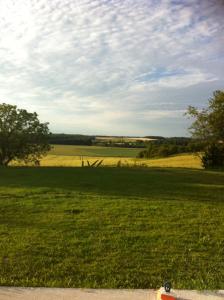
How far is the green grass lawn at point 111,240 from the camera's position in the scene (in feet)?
20.2

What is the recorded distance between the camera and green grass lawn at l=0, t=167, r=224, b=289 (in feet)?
20.2

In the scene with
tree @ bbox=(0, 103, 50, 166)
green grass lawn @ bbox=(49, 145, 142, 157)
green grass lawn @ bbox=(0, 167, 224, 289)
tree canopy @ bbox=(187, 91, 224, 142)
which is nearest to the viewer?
green grass lawn @ bbox=(0, 167, 224, 289)

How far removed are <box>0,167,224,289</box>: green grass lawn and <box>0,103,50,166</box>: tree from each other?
3386cm

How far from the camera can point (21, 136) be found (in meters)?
49.2

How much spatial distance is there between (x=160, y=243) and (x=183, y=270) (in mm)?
1705

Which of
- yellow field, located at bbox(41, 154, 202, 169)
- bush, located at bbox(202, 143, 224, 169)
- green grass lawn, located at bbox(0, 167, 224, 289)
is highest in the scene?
bush, located at bbox(202, 143, 224, 169)

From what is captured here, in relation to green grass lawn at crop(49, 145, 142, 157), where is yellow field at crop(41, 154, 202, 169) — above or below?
below

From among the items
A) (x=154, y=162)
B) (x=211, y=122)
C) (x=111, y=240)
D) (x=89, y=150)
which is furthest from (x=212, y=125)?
(x=89, y=150)

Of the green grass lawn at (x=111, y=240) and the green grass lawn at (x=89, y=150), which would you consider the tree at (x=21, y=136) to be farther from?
the green grass lawn at (x=111, y=240)

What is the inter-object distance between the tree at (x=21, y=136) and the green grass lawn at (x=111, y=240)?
33.9m

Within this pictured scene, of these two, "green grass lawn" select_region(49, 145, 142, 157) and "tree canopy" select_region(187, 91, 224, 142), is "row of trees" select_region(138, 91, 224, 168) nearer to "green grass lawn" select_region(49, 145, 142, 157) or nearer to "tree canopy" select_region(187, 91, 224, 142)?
"tree canopy" select_region(187, 91, 224, 142)

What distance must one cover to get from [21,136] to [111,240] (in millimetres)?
41823

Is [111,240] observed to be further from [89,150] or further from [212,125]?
[89,150]

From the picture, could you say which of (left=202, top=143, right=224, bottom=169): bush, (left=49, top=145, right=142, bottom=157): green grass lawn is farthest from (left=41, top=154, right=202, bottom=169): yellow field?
(left=49, top=145, right=142, bottom=157): green grass lawn
